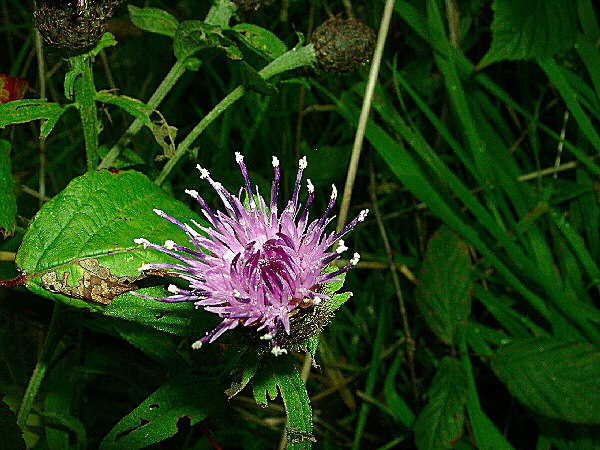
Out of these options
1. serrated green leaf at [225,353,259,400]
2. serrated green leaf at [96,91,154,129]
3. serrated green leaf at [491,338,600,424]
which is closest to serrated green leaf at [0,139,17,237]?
serrated green leaf at [96,91,154,129]

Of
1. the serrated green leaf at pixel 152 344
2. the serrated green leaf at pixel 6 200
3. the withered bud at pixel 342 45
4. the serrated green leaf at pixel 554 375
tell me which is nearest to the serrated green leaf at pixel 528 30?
the withered bud at pixel 342 45

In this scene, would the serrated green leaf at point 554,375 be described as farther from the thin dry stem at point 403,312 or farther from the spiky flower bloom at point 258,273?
the spiky flower bloom at point 258,273

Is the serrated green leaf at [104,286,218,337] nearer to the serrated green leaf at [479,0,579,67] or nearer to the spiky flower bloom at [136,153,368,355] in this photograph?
the spiky flower bloom at [136,153,368,355]

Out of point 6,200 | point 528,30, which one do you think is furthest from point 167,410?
point 528,30

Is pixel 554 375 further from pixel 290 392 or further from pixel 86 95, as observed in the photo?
pixel 86 95

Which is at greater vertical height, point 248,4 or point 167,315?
point 248,4

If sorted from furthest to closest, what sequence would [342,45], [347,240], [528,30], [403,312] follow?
[347,240], [403,312], [528,30], [342,45]

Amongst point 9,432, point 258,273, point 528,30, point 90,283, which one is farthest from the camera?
point 528,30
